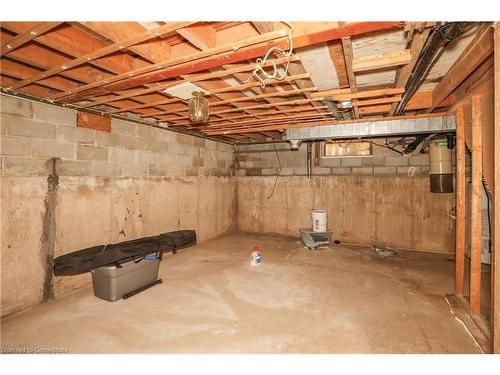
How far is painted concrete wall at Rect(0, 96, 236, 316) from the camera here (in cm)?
251

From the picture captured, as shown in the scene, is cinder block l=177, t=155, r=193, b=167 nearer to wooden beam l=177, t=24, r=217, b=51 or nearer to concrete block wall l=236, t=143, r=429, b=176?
concrete block wall l=236, t=143, r=429, b=176

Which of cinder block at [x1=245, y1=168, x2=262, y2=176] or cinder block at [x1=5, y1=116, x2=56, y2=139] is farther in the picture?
cinder block at [x1=245, y1=168, x2=262, y2=176]

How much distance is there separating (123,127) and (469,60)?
13.3 ft

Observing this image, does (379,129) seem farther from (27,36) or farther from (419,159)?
(27,36)

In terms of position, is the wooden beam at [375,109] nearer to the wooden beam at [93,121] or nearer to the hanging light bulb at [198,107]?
the hanging light bulb at [198,107]

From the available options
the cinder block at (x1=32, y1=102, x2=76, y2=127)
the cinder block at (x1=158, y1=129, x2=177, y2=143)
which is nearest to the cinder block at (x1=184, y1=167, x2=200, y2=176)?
the cinder block at (x1=158, y1=129, x2=177, y2=143)

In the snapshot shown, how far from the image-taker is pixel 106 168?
343 cm

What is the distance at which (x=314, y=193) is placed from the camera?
564 centimetres

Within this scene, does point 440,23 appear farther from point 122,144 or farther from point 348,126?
point 122,144

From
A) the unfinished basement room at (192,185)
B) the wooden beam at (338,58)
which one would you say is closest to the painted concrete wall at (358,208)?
the unfinished basement room at (192,185)

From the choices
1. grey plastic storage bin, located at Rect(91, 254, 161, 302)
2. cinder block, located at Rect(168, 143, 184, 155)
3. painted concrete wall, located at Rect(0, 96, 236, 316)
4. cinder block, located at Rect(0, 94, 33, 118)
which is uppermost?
cinder block, located at Rect(0, 94, 33, 118)

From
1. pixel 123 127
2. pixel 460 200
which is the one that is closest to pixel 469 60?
pixel 460 200

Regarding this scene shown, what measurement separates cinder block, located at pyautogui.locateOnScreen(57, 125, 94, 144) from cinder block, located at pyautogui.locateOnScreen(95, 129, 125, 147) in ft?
0.27

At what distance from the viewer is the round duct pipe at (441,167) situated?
165 inches
